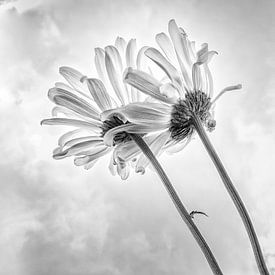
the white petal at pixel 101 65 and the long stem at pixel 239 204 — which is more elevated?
the white petal at pixel 101 65

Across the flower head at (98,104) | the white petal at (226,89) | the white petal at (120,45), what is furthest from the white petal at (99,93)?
the white petal at (226,89)

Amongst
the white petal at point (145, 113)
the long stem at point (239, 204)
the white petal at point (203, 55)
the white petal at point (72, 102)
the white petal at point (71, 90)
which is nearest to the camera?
the long stem at point (239, 204)

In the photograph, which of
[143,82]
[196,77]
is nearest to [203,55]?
[196,77]

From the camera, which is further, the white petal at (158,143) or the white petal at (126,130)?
the white petal at (158,143)

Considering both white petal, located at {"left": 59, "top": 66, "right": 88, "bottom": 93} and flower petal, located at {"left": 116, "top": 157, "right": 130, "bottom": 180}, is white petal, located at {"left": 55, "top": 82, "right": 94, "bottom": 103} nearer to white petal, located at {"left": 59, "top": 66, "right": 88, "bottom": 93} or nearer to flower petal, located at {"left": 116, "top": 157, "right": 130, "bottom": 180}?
white petal, located at {"left": 59, "top": 66, "right": 88, "bottom": 93}

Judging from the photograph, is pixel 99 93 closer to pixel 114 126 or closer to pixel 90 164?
pixel 114 126

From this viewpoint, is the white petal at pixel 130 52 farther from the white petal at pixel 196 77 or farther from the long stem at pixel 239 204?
the long stem at pixel 239 204

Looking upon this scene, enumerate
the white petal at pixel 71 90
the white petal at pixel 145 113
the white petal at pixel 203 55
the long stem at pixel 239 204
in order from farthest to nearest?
the white petal at pixel 71 90 < the white petal at pixel 203 55 < the white petal at pixel 145 113 < the long stem at pixel 239 204

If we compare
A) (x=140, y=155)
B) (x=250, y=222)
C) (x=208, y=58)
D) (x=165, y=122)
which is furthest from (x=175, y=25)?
(x=250, y=222)

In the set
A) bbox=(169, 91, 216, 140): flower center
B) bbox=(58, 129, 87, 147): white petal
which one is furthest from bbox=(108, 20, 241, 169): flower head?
bbox=(58, 129, 87, 147): white petal
